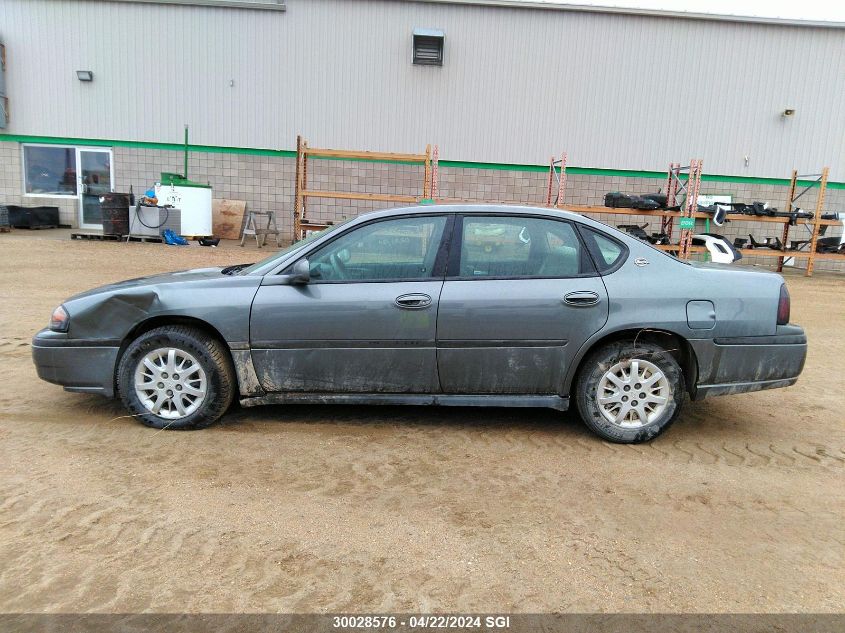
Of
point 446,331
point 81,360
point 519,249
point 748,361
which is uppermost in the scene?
point 519,249

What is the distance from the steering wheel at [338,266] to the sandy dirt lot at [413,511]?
107 cm

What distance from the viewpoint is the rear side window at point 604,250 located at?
425 centimetres

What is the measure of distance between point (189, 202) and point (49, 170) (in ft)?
19.5

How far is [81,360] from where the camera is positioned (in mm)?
4258

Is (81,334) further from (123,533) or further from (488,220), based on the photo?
(488,220)

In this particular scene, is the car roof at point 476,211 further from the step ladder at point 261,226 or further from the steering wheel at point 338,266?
the step ladder at point 261,226

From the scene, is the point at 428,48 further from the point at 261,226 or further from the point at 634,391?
the point at 634,391

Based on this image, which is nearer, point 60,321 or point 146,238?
point 60,321

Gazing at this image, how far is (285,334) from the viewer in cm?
414

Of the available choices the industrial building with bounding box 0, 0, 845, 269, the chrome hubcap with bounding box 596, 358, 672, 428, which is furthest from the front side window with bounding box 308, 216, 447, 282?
the industrial building with bounding box 0, 0, 845, 269

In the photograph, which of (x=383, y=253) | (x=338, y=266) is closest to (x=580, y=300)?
(x=383, y=253)

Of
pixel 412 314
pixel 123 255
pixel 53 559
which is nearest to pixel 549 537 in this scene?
pixel 412 314

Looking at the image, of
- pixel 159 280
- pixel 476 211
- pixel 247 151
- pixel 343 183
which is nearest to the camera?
pixel 476 211

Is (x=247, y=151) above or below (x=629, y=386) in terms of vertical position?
above
